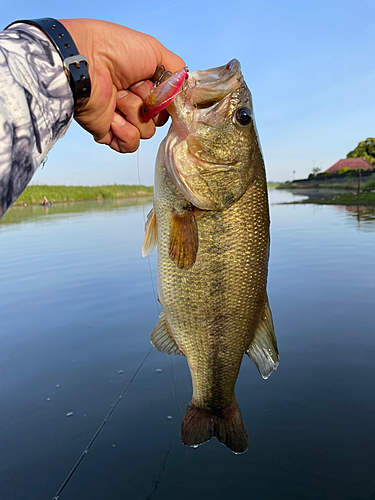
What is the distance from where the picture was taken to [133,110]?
2.42 metres

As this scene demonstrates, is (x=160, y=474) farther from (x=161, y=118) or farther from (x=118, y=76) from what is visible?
(x=118, y=76)

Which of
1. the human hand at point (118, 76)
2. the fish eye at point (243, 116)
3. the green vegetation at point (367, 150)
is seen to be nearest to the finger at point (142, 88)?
the human hand at point (118, 76)

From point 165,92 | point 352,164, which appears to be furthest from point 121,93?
point 352,164

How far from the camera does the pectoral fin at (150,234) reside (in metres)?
2.38

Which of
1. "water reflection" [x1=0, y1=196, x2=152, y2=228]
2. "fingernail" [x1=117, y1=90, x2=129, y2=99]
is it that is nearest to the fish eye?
"fingernail" [x1=117, y1=90, x2=129, y2=99]

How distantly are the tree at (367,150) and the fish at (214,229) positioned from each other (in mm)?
78447

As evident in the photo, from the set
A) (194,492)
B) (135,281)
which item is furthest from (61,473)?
(135,281)

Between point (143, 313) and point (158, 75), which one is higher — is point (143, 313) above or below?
below

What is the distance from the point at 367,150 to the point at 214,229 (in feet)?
270

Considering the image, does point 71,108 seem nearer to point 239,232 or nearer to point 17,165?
point 17,165

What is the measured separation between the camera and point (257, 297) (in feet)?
7.48

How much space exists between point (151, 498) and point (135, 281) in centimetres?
630

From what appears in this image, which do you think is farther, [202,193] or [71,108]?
[202,193]

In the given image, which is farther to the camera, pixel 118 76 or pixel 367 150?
pixel 367 150
